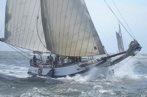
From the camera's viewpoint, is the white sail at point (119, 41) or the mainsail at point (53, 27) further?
the white sail at point (119, 41)

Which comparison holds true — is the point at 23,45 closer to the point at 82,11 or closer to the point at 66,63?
the point at 66,63

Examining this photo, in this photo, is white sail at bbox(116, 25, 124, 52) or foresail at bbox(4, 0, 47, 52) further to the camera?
white sail at bbox(116, 25, 124, 52)

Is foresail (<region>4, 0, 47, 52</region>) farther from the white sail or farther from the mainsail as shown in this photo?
the white sail

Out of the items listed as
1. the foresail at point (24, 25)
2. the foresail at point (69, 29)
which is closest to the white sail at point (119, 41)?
the foresail at point (24, 25)

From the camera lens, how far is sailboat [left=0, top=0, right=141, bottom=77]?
111 ft

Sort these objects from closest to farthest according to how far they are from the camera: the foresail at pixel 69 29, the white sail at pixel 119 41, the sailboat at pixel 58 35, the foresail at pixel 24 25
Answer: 1. the foresail at pixel 69 29
2. the sailboat at pixel 58 35
3. the foresail at pixel 24 25
4. the white sail at pixel 119 41

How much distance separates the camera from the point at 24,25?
39.8m

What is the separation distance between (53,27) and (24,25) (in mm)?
4668

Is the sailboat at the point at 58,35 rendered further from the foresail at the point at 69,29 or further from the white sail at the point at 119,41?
the white sail at the point at 119,41

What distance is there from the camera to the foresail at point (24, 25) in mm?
38781

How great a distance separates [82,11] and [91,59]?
16.1 feet

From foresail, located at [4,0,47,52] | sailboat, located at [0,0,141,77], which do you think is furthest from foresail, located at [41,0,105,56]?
foresail, located at [4,0,47,52]

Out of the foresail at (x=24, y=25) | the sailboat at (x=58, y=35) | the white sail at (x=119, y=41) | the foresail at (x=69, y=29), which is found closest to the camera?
the foresail at (x=69, y=29)

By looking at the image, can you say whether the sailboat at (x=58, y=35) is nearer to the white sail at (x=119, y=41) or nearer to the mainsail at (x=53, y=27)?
the mainsail at (x=53, y=27)
